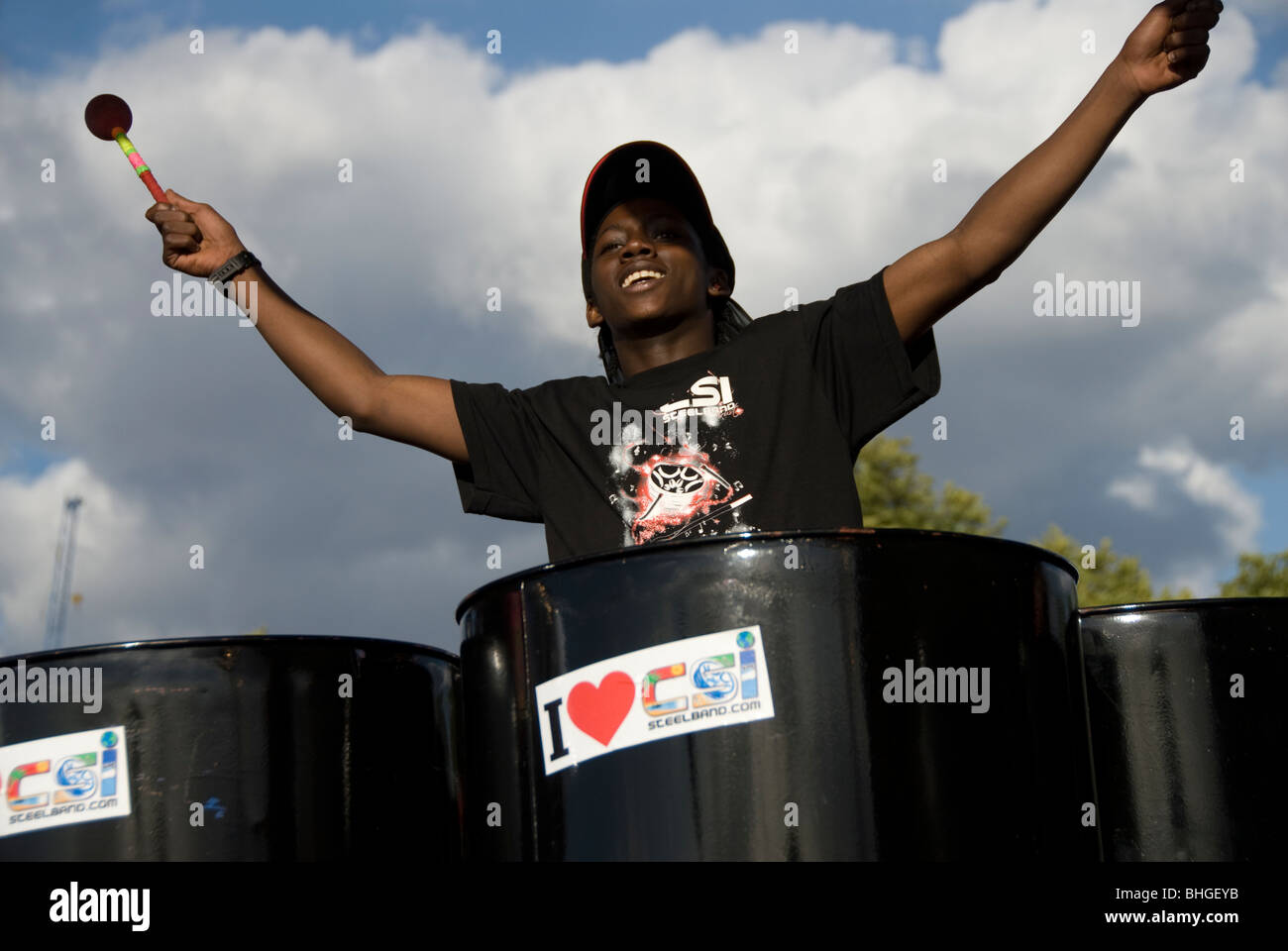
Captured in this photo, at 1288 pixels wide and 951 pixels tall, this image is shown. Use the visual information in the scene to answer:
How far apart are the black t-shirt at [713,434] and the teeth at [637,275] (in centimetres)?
27

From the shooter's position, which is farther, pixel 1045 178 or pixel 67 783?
pixel 1045 178

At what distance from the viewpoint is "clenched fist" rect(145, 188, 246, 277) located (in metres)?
2.88

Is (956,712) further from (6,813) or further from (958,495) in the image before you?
(958,495)

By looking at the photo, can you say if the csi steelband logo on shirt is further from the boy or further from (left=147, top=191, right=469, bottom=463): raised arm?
(left=147, top=191, right=469, bottom=463): raised arm

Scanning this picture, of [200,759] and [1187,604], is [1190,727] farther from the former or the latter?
[200,759]

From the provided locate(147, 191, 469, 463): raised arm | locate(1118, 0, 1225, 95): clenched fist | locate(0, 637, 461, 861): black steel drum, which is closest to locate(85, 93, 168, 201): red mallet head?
locate(147, 191, 469, 463): raised arm

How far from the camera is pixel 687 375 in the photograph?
8.81 ft

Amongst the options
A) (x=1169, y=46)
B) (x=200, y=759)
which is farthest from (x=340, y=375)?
(x=1169, y=46)

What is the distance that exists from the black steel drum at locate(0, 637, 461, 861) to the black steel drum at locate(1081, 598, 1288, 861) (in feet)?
4.11

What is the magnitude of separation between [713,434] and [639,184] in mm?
772

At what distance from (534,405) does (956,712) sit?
1197 mm

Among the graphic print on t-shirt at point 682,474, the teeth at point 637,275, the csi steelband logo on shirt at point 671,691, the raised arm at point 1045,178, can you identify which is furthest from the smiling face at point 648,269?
the csi steelband logo on shirt at point 671,691

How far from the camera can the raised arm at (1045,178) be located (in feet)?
7.61
